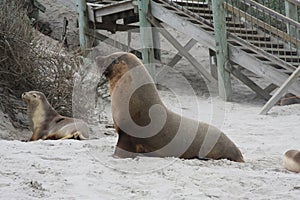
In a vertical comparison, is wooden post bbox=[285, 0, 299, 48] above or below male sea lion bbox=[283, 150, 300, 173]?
above

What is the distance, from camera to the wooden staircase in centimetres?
1048

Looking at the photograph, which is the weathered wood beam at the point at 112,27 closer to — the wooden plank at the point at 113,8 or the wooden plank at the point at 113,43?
the wooden plank at the point at 113,43

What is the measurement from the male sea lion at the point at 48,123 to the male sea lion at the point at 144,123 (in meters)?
1.96

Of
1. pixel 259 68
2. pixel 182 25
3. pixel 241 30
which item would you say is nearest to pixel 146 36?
pixel 182 25

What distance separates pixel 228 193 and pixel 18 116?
5430 millimetres

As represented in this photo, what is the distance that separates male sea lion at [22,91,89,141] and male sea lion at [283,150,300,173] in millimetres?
2635

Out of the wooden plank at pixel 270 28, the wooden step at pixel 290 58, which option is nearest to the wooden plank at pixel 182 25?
the wooden plank at pixel 270 28

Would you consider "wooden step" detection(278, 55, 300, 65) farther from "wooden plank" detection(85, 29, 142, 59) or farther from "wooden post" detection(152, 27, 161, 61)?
"wooden plank" detection(85, 29, 142, 59)

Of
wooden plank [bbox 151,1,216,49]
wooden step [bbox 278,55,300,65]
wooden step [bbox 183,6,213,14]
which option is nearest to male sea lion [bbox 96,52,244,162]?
wooden step [bbox 278,55,300,65]

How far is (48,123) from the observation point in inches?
298

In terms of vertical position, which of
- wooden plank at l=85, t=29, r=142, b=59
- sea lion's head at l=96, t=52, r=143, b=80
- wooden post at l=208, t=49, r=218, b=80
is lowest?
wooden post at l=208, t=49, r=218, b=80

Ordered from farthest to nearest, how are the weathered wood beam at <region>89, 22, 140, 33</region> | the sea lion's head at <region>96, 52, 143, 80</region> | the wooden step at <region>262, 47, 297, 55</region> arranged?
the weathered wood beam at <region>89, 22, 140, 33</region>
the wooden step at <region>262, 47, 297, 55</region>
the sea lion's head at <region>96, 52, 143, 80</region>

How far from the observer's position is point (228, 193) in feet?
12.5

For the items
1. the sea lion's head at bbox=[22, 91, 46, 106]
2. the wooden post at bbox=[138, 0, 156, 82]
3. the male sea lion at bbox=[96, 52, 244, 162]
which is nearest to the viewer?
the male sea lion at bbox=[96, 52, 244, 162]
